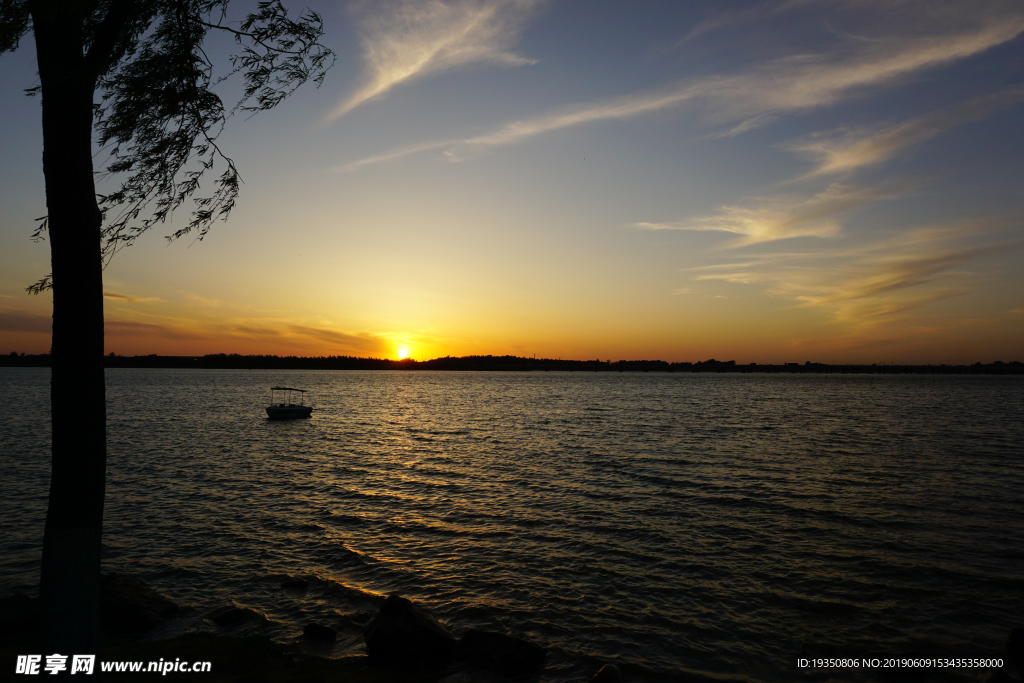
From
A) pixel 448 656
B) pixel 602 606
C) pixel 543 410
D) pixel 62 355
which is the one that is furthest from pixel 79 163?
pixel 543 410

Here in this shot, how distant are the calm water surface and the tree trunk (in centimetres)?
779

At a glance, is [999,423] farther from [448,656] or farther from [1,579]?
[1,579]

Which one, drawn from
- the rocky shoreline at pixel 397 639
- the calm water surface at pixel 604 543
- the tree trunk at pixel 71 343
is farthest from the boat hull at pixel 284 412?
the tree trunk at pixel 71 343

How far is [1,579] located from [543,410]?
80817 mm

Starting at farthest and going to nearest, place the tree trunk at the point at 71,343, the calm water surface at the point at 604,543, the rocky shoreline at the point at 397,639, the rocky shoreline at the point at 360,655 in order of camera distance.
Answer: the calm water surface at the point at 604,543 < the rocky shoreline at the point at 397,639 < the rocky shoreline at the point at 360,655 < the tree trunk at the point at 71,343

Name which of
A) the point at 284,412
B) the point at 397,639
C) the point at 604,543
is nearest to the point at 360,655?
the point at 397,639

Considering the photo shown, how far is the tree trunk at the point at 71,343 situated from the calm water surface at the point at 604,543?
7.79 meters

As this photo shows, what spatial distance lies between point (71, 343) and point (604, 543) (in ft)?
62.7

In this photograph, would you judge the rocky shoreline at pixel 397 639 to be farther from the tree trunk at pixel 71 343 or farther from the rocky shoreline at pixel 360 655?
the tree trunk at pixel 71 343

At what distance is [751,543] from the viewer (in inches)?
851

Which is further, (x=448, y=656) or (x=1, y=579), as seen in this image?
(x=1, y=579)

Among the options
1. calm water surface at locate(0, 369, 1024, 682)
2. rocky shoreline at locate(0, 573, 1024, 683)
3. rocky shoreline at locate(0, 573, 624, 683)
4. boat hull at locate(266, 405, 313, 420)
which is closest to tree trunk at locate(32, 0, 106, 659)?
rocky shoreline at locate(0, 573, 1024, 683)

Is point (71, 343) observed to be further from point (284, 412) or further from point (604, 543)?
point (284, 412)

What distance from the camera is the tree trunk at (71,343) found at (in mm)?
7129
